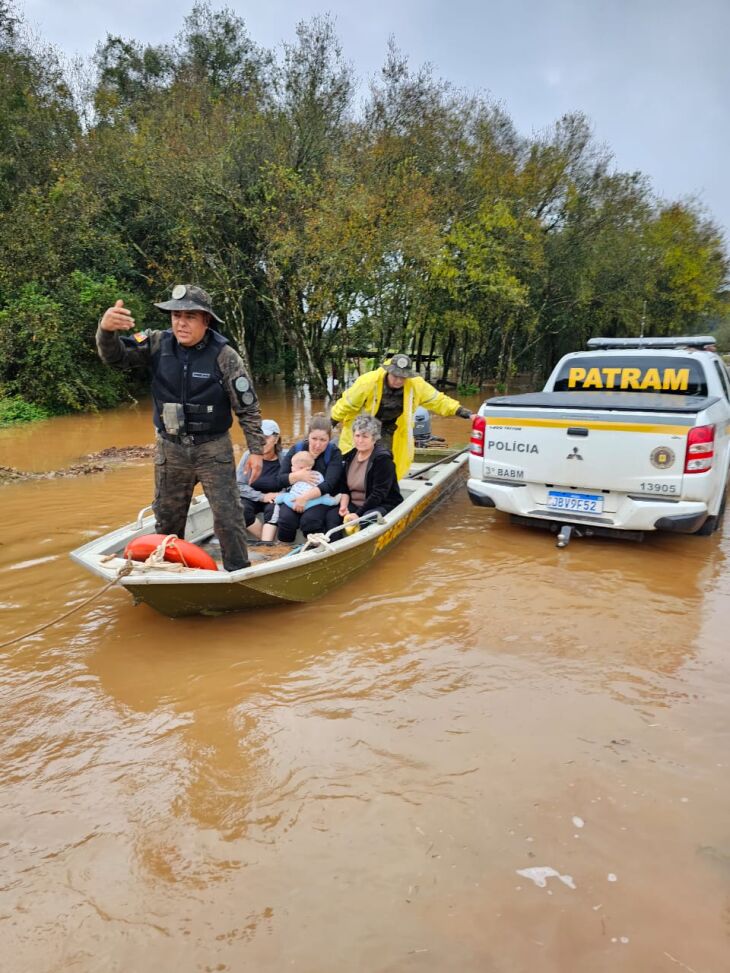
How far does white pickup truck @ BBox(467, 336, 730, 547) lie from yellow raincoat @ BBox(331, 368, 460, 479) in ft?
2.34

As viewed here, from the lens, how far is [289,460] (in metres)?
5.87

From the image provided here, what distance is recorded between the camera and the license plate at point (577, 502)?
5.67m

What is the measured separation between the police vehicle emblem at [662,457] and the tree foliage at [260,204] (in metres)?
12.0

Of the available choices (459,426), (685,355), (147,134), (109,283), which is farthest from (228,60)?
(685,355)

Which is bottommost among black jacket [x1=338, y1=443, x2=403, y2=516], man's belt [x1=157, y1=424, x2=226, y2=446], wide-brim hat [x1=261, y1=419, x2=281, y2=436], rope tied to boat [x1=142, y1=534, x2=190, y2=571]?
rope tied to boat [x1=142, y1=534, x2=190, y2=571]

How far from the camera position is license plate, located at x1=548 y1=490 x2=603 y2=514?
567cm

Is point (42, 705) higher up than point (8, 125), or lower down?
lower down

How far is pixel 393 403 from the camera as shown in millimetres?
6684

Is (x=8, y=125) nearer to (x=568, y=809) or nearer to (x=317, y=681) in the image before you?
(x=317, y=681)

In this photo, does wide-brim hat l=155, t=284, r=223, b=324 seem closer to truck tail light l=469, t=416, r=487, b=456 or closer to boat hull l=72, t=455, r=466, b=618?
boat hull l=72, t=455, r=466, b=618

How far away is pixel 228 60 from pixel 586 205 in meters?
14.4

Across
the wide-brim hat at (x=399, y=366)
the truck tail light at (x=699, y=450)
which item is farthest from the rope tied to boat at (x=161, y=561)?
the truck tail light at (x=699, y=450)

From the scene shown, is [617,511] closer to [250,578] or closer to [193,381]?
[250,578]

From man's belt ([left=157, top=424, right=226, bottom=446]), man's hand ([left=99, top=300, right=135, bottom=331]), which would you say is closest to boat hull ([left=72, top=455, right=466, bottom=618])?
man's belt ([left=157, top=424, right=226, bottom=446])
